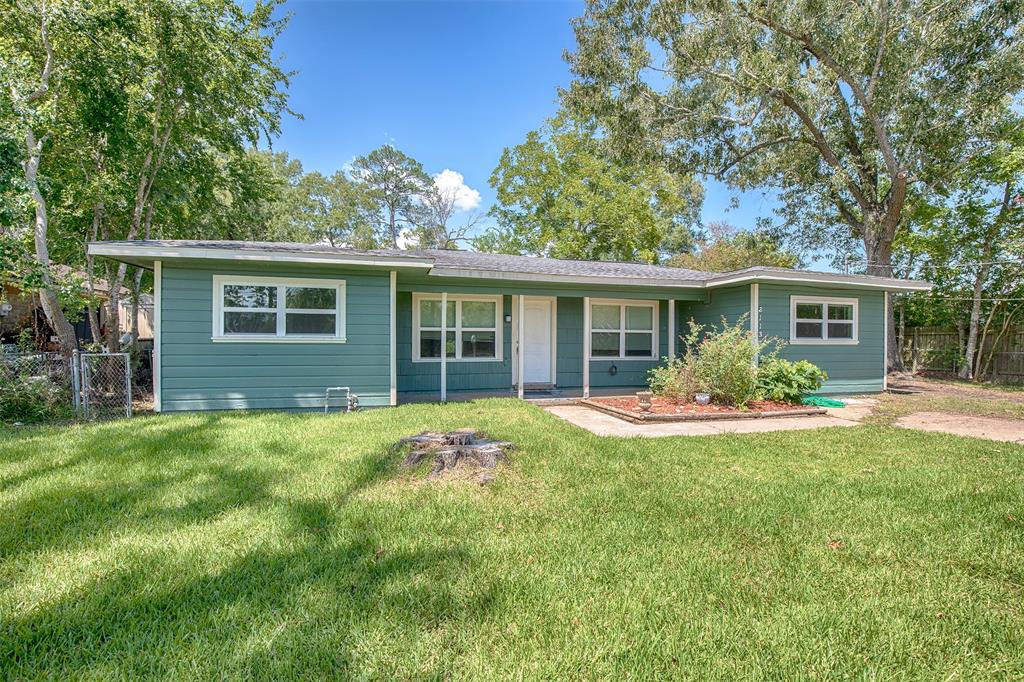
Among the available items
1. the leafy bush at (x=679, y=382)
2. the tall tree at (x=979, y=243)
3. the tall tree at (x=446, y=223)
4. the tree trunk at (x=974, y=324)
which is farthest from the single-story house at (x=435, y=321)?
the tall tree at (x=446, y=223)

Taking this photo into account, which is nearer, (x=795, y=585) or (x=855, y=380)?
(x=795, y=585)

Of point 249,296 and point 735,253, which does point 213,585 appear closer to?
point 249,296

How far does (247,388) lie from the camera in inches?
288

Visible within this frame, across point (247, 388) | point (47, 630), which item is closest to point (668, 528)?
point (47, 630)

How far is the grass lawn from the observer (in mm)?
1864

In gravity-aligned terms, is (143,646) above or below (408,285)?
below

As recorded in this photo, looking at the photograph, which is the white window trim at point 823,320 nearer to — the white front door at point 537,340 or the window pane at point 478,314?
the white front door at point 537,340

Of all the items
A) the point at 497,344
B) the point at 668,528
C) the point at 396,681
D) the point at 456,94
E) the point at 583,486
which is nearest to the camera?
the point at 396,681

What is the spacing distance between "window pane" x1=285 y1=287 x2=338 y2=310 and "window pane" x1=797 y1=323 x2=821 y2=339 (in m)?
9.31

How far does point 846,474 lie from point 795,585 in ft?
8.03

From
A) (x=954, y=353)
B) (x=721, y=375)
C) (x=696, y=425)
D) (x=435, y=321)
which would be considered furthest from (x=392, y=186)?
(x=954, y=353)

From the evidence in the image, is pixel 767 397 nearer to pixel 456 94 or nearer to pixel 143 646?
pixel 143 646

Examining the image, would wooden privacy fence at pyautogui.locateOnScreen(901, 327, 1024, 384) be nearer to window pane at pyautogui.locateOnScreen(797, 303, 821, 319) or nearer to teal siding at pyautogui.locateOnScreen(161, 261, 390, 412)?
window pane at pyautogui.locateOnScreen(797, 303, 821, 319)

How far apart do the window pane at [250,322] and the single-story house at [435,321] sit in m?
0.02
